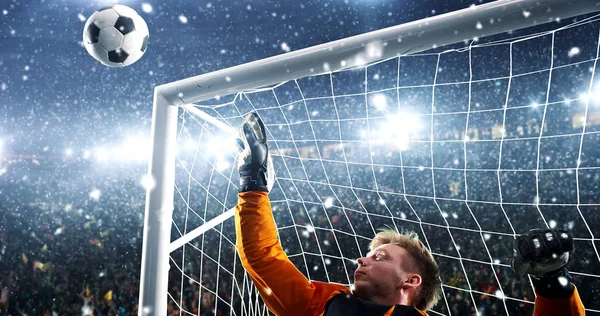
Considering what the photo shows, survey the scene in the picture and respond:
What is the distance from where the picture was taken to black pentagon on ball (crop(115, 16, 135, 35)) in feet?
6.30

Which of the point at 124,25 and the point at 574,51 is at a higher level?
the point at 574,51

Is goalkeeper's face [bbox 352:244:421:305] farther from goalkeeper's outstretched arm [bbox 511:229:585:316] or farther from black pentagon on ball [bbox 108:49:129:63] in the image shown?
black pentagon on ball [bbox 108:49:129:63]

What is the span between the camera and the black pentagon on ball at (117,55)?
190 centimetres

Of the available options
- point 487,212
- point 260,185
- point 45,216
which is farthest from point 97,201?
point 260,185

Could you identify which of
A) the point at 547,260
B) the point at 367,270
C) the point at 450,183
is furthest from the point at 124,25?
the point at 450,183

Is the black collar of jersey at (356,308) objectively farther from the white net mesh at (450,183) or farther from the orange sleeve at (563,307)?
the white net mesh at (450,183)

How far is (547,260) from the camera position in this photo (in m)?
1.32

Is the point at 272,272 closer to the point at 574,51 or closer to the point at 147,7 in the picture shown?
the point at 147,7

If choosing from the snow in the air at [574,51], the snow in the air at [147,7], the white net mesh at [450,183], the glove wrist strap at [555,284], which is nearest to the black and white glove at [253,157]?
the glove wrist strap at [555,284]

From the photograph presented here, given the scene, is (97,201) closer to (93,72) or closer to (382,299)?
(93,72)

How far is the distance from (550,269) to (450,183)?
25.8 feet

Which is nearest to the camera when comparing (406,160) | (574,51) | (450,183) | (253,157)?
(253,157)

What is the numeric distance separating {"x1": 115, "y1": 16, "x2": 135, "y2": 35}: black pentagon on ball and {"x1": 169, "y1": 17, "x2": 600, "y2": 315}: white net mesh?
3.09ft

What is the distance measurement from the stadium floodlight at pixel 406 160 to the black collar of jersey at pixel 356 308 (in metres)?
0.54
